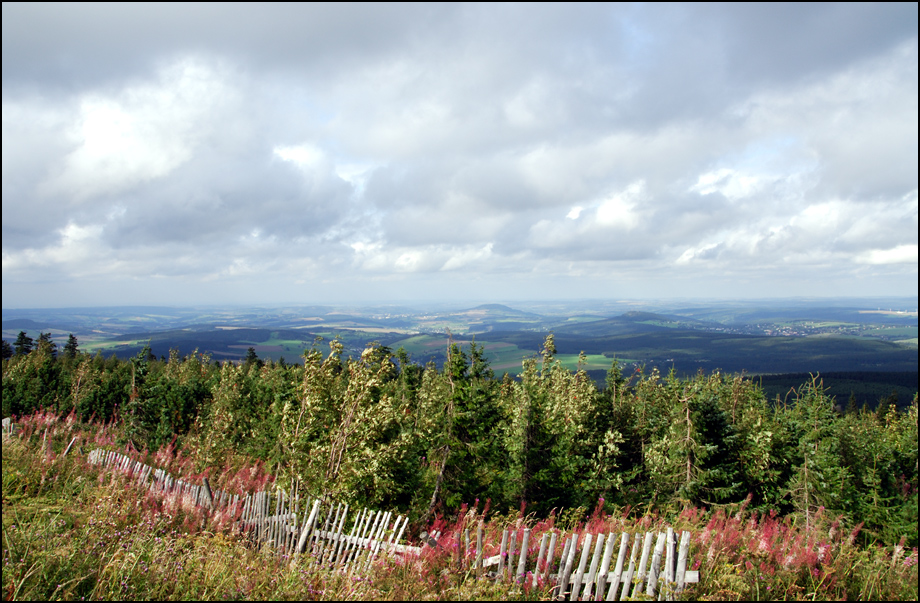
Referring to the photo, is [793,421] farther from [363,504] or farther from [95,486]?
[95,486]

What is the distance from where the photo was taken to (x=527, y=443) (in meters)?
19.7

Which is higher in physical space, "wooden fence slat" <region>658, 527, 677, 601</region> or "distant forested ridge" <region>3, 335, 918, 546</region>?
"wooden fence slat" <region>658, 527, 677, 601</region>

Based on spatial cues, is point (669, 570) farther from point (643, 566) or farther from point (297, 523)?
point (297, 523)

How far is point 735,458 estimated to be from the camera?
24.9m

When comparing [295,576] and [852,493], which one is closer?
[295,576]

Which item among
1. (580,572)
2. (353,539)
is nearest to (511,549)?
(580,572)

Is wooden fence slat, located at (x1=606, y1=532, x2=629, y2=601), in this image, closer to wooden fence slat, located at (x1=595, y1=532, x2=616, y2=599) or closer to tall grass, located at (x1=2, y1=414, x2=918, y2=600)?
wooden fence slat, located at (x1=595, y1=532, x2=616, y2=599)

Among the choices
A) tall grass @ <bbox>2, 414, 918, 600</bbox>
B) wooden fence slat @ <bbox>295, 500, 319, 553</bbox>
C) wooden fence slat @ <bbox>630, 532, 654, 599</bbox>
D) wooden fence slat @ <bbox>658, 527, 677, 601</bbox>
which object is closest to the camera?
tall grass @ <bbox>2, 414, 918, 600</bbox>

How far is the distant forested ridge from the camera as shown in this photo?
11492 millimetres

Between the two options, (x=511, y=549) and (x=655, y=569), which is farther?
(x=511, y=549)

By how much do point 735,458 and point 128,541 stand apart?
28.4 metres

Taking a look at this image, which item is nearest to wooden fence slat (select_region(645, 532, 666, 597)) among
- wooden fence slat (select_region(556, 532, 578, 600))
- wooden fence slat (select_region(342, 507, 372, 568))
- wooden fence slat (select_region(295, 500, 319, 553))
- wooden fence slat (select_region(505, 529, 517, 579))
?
wooden fence slat (select_region(556, 532, 578, 600))

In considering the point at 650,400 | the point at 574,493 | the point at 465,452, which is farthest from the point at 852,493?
the point at 465,452

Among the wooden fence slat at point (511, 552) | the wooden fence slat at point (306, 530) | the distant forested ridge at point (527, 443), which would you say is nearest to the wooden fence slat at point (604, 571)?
the wooden fence slat at point (511, 552)
